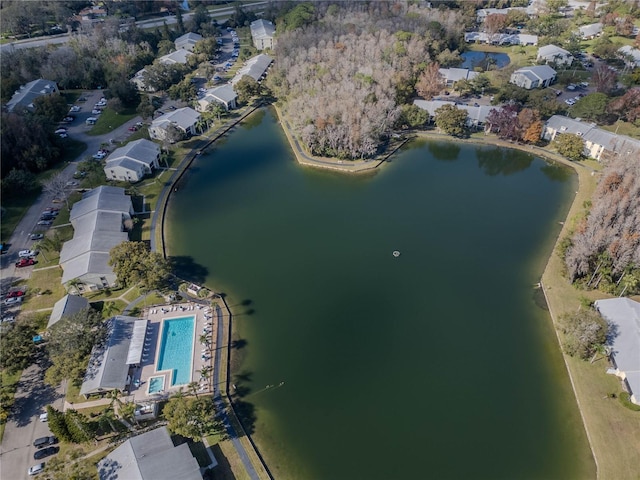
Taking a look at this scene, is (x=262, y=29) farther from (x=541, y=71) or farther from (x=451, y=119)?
(x=541, y=71)

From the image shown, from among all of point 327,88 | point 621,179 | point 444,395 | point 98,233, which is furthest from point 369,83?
point 444,395

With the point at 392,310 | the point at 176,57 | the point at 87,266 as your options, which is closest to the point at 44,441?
the point at 87,266

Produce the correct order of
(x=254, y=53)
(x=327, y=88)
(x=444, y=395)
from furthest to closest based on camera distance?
(x=254, y=53) < (x=327, y=88) < (x=444, y=395)

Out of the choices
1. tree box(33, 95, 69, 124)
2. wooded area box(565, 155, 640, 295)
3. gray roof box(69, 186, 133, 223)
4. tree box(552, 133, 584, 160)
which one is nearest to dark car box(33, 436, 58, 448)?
gray roof box(69, 186, 133, 223)

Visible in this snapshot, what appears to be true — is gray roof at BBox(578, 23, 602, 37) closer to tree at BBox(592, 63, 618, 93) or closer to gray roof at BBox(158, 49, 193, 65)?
tree at BBox(592, 63, 618, 93)

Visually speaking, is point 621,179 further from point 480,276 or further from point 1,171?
point 1,171

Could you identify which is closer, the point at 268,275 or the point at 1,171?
the point at 268,275
